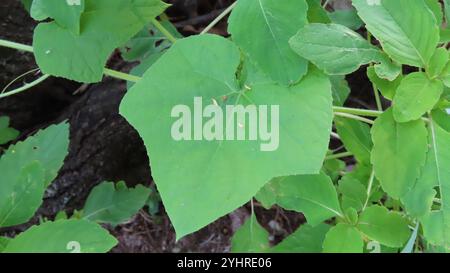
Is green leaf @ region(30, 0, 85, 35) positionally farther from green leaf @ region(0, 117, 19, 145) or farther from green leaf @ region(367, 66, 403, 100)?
green leaf @ region(0, 117, 19, 145)

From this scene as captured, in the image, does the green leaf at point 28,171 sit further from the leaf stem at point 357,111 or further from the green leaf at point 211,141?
the leaf stem at point 357,111

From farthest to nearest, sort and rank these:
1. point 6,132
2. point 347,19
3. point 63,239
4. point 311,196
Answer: point 6,132
point 347,19
point 311,196
point 63,239

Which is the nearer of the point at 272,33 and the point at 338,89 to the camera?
the point at 272,33

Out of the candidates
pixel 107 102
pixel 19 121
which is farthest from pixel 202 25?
pixel 19 121

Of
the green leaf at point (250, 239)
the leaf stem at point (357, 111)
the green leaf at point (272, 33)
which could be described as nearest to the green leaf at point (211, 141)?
the green leaf at point (272, 33)

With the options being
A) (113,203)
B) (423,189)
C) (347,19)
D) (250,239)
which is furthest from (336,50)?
(113,203)

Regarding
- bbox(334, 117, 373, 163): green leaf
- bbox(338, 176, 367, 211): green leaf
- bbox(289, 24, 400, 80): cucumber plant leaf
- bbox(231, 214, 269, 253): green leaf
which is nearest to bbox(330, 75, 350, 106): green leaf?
bbox(334, 117, 373, 163): green leaf

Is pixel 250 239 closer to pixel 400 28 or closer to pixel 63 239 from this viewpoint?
pixel 63 239
